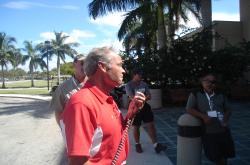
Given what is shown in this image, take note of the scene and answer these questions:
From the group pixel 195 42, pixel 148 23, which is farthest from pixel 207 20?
pixel 148 23

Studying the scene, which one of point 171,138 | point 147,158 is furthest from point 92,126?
point 171,138

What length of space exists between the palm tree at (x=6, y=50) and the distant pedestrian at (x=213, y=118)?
5840 centimetres

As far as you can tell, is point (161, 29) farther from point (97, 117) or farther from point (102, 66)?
point (97, 117)

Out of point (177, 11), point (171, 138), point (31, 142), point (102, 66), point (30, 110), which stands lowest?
point (30, 110)

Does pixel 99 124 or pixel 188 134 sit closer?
pixel 99 124

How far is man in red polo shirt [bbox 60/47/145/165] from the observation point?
2230 mm

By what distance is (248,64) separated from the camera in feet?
54.0

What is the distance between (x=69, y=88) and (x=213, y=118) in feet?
7.44

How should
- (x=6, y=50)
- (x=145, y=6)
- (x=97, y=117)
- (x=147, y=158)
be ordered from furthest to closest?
(x=6, y=50), (x=145, y=6), (x=147, y=158), (x=97, y=117)

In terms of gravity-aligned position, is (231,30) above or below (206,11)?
below

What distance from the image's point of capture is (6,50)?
61.0 m

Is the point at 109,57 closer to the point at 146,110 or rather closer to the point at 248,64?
the point at 146,110

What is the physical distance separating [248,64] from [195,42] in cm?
255

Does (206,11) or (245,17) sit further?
(245,17)
